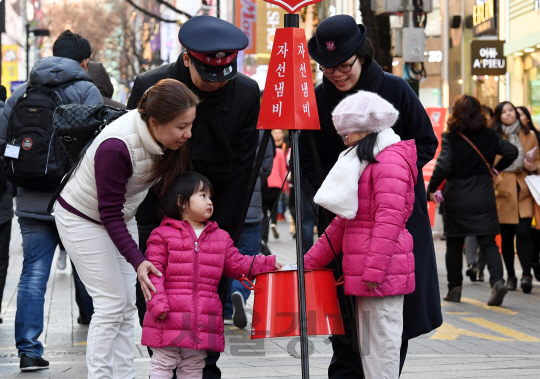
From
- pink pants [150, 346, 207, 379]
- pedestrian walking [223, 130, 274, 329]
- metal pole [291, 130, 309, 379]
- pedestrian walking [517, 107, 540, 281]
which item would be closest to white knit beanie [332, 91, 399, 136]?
metal pole [291, 130, 309, 379]

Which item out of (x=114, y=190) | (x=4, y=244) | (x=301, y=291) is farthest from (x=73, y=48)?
(x=301, y=291)

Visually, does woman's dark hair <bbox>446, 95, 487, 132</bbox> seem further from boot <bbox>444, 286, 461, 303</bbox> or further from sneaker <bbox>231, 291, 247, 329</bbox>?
sneaker <bbox>231, 291, 247, 329</bbox>

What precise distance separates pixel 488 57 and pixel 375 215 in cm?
1258

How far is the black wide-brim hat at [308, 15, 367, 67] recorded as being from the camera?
4.38m

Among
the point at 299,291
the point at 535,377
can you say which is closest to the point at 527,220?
the point at 535,377

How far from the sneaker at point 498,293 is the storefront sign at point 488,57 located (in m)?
7.77

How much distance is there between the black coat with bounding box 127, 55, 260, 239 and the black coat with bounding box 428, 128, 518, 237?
15.0 feet

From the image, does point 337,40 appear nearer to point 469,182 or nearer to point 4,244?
point 4,244

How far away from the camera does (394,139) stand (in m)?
4.30

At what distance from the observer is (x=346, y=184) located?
4.18 metres

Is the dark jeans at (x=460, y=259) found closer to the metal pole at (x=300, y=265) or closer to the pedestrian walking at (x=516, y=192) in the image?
the pedestrian walking at (x=516, y=192)

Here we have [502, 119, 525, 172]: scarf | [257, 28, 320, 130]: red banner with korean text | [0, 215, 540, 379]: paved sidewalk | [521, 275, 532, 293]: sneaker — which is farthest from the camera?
[502, 119, 525, 172]: scarf

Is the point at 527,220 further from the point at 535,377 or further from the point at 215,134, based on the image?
the point at 215,134

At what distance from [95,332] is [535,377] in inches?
109
